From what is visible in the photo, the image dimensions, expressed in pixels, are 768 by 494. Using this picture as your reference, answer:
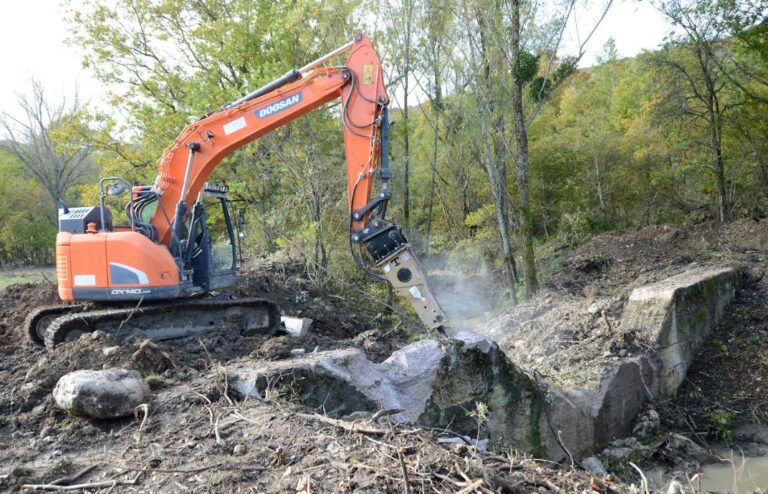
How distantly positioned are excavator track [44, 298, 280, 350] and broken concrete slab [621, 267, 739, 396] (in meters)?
4.90

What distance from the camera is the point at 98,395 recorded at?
155 inches

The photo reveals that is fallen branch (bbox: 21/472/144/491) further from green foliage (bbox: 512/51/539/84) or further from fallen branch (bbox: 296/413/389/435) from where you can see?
green foliage (bbox: 512/51/539/84)

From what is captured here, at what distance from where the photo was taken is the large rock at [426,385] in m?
4.73

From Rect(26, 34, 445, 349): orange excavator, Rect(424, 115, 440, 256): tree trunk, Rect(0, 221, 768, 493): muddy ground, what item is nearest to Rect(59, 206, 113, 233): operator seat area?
Rect(26, 34, 445, 349): orange excavator

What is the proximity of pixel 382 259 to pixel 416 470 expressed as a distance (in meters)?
3.77

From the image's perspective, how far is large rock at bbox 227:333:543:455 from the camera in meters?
4.73

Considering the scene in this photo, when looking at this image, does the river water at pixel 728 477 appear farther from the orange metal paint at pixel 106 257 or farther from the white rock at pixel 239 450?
the orange metal paint at pixel 106 257

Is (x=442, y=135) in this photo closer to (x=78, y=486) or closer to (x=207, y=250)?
(x=207, y=250)

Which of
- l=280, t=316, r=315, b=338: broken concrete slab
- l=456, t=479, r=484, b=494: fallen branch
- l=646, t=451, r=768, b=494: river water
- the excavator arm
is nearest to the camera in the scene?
l=456, t=479, r=484, b=494: fallen branch

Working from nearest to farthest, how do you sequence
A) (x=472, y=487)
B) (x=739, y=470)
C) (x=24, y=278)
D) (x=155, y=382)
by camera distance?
(x=472, y=487) < (x=155, y=382) < (x=739, y=470) < (x=24, y=278)

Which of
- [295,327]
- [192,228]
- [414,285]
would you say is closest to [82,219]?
[192,228]

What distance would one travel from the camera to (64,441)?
3828 millimetres

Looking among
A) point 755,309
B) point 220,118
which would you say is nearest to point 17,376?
point 220,118

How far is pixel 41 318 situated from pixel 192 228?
2026 mm
